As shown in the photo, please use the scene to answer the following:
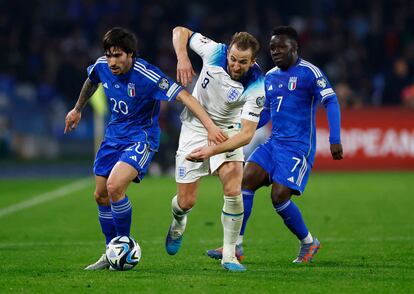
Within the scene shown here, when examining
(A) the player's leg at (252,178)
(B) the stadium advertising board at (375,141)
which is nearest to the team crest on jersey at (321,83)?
(A) the player's leg at (252,178)

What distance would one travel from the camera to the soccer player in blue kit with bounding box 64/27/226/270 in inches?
324

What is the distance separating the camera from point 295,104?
368 inches

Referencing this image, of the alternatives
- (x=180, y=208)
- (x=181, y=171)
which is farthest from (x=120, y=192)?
(x=180, y=208)

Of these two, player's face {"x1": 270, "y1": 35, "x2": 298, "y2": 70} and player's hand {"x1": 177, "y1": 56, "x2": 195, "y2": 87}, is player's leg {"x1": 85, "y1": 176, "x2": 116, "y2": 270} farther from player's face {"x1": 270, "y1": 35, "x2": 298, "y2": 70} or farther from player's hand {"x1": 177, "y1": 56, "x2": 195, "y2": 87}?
player's face {"x1": 270, "y1": 35, "x2": 298, "y2": 70}

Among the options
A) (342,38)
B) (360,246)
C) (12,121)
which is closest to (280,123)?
(360,246)

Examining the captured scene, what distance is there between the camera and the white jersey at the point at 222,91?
8401 millimetres

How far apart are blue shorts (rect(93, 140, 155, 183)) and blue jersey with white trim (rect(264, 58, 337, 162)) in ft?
4.79

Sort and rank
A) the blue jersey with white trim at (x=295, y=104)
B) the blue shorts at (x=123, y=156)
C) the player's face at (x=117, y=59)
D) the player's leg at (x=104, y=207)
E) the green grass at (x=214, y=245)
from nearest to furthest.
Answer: the green grass at (x=214, y=245)
the player's face at (x=117, y=59)
the blue shorts at (x=123, y=156)
the player's leg at (x=104, y=207)
the blue jersey with white trim at (x=295, y=104)

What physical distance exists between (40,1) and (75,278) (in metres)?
20.9

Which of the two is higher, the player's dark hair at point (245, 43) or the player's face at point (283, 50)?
the player's dark hair at point (245, 43)

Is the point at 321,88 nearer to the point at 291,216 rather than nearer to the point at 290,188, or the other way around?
the point at 290,188

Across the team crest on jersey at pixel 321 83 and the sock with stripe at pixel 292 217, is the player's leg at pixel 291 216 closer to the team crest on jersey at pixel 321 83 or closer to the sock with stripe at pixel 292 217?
the sock with stripe at pixel 292 217

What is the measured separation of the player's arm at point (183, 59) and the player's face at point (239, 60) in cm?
35

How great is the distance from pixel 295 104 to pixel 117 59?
1.92m
